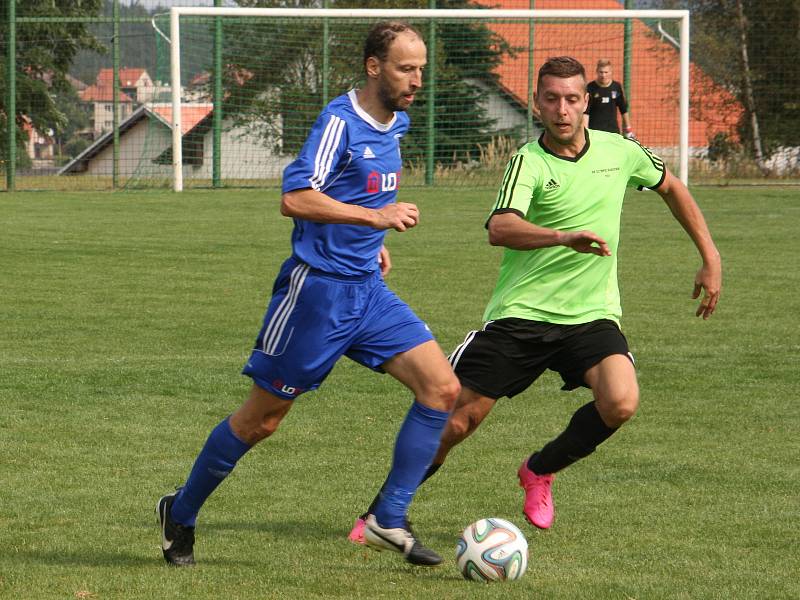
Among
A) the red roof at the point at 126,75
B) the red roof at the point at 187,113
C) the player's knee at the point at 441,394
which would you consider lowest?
the player's knee at the point at 441,394

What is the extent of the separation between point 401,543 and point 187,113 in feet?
62.9

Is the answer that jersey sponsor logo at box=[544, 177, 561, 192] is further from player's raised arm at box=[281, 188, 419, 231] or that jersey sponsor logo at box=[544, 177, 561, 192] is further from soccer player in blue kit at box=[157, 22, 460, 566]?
player's raised arm at box=[281, 188, 419, 231]

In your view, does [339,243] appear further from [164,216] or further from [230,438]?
[164,216]

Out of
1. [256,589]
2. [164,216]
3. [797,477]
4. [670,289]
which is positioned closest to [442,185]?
[164,216]

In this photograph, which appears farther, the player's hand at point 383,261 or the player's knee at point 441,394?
the player's hand at point 383,261

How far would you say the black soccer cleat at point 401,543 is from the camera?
4633 mm

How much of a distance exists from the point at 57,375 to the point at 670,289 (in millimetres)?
6461

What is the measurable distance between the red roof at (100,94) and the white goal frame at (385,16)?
4322 millimetres

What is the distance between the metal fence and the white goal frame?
1126 mm

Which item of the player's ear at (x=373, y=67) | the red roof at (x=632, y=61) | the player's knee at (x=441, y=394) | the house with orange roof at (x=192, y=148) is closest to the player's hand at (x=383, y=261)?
the player's knee at (x=441, y=394)

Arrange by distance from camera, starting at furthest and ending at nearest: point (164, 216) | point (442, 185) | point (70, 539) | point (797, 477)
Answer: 1. point (442, 185)
2. point (164, 216)
3. point (797, 477)
4. point (70, 539)

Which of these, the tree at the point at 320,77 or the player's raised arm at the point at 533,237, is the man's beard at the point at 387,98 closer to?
the player's raised arm at the point at 533,237

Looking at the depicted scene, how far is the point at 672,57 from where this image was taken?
26.6m

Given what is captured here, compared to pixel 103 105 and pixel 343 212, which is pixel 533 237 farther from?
pixel 103 105
